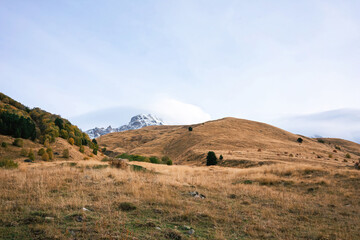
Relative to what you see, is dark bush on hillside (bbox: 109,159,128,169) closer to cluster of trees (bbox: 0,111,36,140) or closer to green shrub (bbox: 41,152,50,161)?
green shrub (bbox: 41,152,50,161)

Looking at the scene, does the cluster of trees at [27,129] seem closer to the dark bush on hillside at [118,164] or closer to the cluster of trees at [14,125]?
the cluster of trees at [14,125]

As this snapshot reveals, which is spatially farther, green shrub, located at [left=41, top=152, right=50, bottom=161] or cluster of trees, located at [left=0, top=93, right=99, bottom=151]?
cluster of trees, located at [left=0, top=93, right=99, bottom=151]

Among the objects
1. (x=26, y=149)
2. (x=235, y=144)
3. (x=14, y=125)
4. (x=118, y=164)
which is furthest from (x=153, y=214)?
(x=235, y=144)

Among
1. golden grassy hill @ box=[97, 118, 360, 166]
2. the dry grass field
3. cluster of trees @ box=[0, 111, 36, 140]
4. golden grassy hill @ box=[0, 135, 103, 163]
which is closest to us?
the dry grass field

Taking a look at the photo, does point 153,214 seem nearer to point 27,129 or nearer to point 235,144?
point 27,129

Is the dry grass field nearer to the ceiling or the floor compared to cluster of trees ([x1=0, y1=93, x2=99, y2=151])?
nearer to the floor

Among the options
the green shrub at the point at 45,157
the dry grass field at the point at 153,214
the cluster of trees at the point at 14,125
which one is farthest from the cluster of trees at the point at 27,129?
the dry grass field at the point at 153,214

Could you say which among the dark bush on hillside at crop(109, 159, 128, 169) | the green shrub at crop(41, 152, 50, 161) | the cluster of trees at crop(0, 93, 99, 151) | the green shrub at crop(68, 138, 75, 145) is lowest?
the green shrub at crop(41, 152, 50, 161)

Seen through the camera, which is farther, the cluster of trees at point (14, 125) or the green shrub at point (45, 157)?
the cluster of trees at point (14, 125)

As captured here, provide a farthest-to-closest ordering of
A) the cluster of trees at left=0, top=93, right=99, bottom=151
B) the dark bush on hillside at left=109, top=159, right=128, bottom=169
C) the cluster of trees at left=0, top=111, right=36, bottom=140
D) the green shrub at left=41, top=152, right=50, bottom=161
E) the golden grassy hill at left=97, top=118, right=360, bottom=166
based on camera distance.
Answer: the golden grassy hill at left=97, top=118, right=360, bottom=166
the cluster of trees at left=0, top=93, right=99, bottom=151
the cluster of trees at left=0, top=111, right=36, bottom=140
the green shrub at left=41, top=152, right=50, bottom=161
the dark bush on hillside at left=109, top=159, right=128, bottom=169

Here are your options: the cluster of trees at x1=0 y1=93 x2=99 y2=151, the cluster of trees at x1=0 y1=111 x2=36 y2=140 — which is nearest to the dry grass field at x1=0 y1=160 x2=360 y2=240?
the cluster of trees at x1=0 y1=111 x2=36 y2=140

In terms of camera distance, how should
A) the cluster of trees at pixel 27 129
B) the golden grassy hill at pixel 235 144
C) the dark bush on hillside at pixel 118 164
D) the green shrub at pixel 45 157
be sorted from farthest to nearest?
the golden grassy hill at pixel 235 144 → the cluster of trees at pixel 27 129 → the green shrub at pixel 45 157 → the dark bush on hillside at pixel 118 164

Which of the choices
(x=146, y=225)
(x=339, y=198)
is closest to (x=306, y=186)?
(x=339, y=198)

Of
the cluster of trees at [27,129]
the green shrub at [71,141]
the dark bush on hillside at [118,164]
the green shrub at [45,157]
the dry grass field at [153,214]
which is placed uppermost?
the cluster of trees at [27,129]
